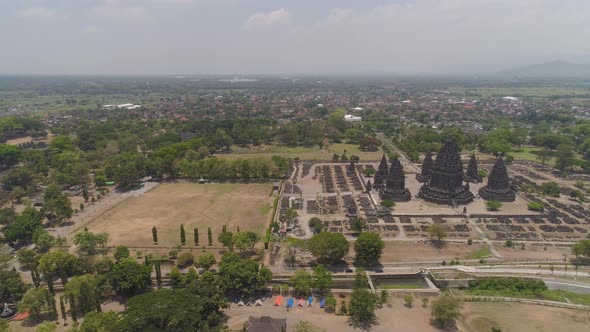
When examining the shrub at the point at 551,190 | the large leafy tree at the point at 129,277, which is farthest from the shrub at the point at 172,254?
the shrub at the point at 551,190

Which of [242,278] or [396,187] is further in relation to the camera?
[396,187]

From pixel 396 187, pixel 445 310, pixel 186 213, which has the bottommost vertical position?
pixel 186 213

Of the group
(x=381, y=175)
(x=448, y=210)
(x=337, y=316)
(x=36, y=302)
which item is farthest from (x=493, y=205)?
(x=36, y=302)

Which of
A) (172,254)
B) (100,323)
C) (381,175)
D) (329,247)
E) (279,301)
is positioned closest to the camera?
(100,323)

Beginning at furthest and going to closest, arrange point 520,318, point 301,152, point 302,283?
point 301,152, point 302,283, point 520,318

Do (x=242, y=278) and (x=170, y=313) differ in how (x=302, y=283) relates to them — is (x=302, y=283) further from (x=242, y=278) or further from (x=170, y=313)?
(x=170, y=313)

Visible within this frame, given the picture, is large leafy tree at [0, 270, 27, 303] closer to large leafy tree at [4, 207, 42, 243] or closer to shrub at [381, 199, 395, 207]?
large leafy tree at [4, 207, 42, 243]
